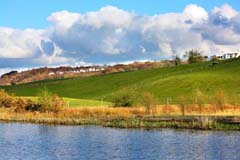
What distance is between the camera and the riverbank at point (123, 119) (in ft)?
214

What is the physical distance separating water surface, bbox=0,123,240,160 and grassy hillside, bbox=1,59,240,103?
5785 cm

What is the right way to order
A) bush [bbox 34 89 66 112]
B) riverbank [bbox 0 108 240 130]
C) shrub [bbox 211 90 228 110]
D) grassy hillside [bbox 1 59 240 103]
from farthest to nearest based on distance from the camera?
1. grassy hillside [bbox 1 59 240 103]
2. bush [bbox 34 89 66 112]
3. shrub [bbox 211 90 228 110]
4. riverbank [bbox 0 108 240 130]

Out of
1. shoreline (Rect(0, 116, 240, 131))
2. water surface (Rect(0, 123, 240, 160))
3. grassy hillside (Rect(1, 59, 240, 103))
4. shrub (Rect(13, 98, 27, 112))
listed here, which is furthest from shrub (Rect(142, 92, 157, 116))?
grassy hillside (Rect(1, 59, 240, 103))

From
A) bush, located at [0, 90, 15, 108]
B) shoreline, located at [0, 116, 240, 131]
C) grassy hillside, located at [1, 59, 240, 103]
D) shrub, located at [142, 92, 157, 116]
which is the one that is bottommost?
shoreline, located at [0, 116, 240, 131]

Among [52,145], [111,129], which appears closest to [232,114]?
[111,129]

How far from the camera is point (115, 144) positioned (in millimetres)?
52875

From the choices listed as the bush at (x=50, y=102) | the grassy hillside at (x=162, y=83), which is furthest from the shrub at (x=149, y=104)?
the grassy hillside at (x=162, y=83)

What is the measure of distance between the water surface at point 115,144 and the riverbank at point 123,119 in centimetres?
261

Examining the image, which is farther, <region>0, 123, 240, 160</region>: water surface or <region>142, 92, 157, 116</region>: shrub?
<region>142, 92, 157, 116</region>: shrub

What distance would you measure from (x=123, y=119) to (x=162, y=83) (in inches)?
2841

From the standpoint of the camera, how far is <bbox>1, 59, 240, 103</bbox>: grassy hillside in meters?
133

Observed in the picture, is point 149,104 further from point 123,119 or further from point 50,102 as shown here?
point 50,102

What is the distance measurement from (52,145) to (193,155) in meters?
14.9

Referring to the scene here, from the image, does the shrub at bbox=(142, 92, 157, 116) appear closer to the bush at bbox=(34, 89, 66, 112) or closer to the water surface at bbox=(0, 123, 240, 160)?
the water surface at bbox=(0, 123, 240, 160)
